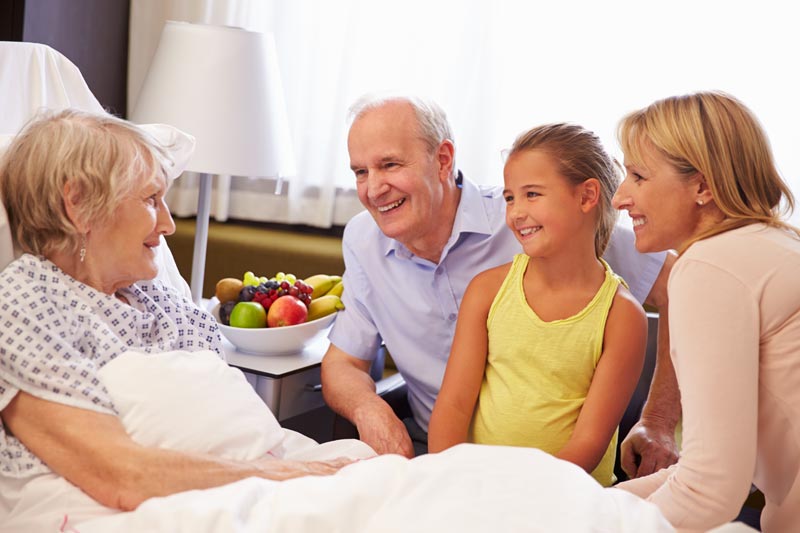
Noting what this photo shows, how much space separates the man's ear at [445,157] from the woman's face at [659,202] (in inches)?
25.7

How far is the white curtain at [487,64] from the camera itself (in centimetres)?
297

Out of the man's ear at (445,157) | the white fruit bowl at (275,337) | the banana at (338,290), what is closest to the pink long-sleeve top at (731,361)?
the man's ear at (445,157)

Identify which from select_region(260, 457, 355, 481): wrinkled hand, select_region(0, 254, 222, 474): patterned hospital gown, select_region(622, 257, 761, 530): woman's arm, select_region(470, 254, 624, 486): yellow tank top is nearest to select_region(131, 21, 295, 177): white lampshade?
select_region(0, 254, 222, 474): patterned hospital gown

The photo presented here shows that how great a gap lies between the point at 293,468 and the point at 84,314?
45 centimetres

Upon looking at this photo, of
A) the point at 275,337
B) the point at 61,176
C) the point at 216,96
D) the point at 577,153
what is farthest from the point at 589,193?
the point at 216,96

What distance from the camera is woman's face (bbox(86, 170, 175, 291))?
1713mm

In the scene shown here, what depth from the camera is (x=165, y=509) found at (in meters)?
1.32

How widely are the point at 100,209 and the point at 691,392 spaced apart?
40.5 inches

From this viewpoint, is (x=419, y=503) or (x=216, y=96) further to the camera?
(x=216, y=96)

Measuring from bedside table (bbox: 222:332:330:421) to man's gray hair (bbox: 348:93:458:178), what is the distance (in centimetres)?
62

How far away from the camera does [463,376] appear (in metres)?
1.92

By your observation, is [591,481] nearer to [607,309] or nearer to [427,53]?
[607,309]

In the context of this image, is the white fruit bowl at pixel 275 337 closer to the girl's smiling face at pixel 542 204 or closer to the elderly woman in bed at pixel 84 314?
the elderly woman in bed at pixel 84 314

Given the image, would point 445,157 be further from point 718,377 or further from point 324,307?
point 718,377
